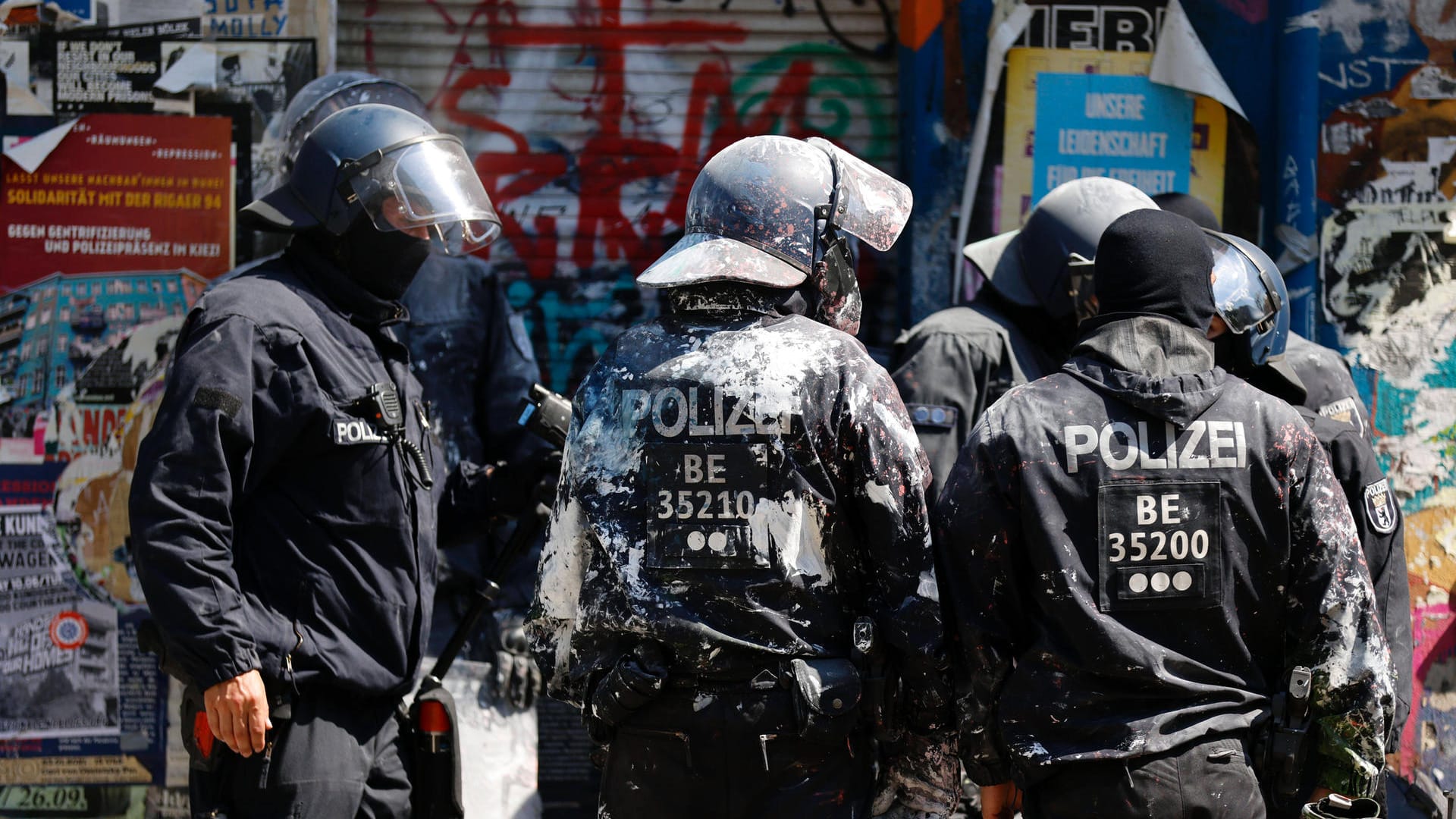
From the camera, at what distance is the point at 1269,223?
16.4 feet

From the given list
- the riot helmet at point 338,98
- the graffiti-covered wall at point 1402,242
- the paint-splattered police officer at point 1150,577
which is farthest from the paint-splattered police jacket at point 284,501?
the graffiti-covered wall at point 1402,242

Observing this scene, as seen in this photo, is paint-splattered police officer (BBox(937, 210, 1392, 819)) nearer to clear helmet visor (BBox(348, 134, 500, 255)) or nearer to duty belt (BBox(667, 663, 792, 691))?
duty belt (BBox(667, 663, 792, 691))

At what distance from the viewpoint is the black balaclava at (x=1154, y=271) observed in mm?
2719

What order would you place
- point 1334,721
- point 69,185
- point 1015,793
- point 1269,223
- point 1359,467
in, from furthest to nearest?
point 1269,223 → point 69,185 → point 1359,467 → point 1015,793 → point 1334,721

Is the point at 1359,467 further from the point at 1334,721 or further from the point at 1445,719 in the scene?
the point at 1445,719

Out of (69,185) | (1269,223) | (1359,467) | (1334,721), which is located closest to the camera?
(1334,721)

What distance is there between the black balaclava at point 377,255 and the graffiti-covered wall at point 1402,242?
11.2ft

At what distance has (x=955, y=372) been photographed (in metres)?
3.83

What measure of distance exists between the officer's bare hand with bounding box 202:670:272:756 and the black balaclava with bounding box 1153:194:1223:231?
303 centimetres

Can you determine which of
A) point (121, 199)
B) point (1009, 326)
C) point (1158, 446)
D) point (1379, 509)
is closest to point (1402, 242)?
point (1009, 326)

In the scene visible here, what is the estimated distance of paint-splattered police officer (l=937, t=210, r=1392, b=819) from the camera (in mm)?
2598

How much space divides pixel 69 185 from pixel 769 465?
3328 millimetres

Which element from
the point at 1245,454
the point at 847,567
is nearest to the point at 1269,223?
the point at 1245,454

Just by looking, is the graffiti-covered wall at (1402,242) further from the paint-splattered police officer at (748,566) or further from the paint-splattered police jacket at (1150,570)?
the paint-splattered police officer at (748,566)
